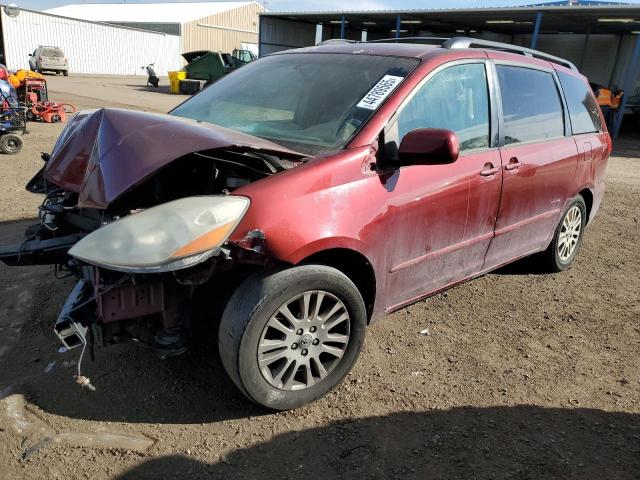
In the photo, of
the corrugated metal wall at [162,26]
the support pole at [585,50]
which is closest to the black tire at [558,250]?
the support pole at [585,50]

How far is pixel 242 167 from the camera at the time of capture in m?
2.69

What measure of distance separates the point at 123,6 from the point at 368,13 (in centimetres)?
5463

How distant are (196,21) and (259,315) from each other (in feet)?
185

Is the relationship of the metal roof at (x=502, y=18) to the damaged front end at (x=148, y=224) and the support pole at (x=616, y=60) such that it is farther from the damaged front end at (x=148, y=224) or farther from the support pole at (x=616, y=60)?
the damaged front end at (x=148, y=224)

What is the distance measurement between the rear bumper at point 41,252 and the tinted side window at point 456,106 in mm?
1881

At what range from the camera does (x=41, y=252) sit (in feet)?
9.15

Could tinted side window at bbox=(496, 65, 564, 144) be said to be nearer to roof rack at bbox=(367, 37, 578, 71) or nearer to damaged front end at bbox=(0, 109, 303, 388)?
roof rack at bbox=(367, 37, 578, 71)

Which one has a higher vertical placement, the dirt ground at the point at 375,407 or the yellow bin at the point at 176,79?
the dirt ground at the point at 375,407

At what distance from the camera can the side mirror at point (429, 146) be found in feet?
9.06

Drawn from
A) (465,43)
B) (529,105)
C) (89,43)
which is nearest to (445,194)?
(465,43)

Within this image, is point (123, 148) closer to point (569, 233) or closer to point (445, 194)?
point (445, 194)

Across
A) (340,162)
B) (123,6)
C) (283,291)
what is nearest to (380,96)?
(340,162)

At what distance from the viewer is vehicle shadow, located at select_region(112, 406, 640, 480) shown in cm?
239

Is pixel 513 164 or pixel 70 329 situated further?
pixel 513 164
